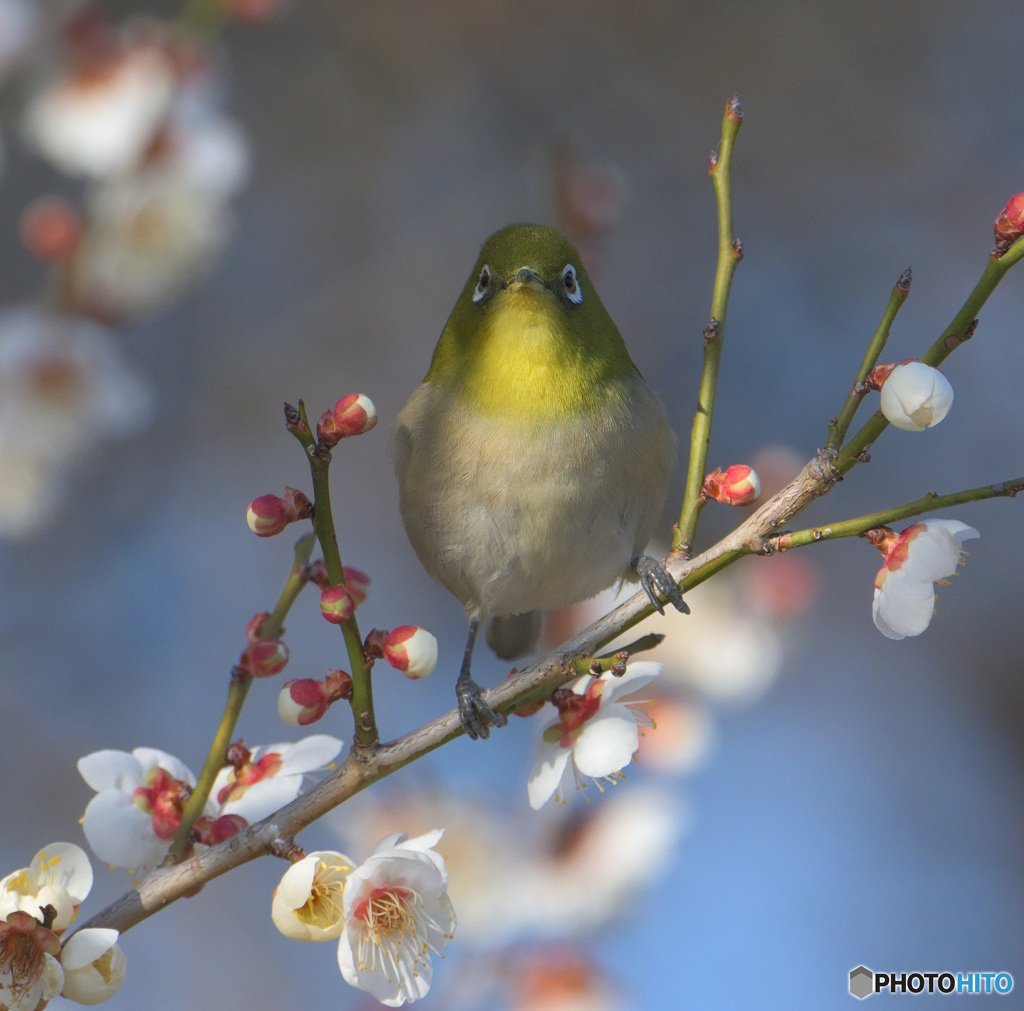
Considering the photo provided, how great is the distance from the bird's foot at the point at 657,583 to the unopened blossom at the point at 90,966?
86 cm

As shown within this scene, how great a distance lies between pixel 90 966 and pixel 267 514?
2.08ft

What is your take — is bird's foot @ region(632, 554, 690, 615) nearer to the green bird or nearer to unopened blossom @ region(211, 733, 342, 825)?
the green bird

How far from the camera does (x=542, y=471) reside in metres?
2.56

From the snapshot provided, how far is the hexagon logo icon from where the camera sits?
2.92 meters

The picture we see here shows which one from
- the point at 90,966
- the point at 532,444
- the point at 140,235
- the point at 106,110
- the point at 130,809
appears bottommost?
the point at 90,966

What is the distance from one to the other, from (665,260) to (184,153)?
3368mm

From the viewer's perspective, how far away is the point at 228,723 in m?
1.64

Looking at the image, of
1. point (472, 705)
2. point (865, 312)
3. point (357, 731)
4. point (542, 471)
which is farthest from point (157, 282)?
point (865, 312)

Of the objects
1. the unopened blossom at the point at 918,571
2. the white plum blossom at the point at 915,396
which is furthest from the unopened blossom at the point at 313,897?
the white plum blossom at the point at 915,396

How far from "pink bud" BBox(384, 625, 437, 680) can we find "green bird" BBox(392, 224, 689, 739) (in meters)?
0.69

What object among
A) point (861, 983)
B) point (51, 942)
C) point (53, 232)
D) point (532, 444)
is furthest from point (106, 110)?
point (861, 983)

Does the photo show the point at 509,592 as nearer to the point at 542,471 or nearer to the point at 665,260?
the point at 542,471

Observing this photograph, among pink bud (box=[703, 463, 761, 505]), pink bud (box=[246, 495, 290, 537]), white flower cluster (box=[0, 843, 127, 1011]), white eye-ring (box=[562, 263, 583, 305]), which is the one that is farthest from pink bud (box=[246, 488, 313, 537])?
white eye-ring (box=[562, 263, 583, 305])

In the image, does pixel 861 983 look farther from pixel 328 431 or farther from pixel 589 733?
pixel 328 431
